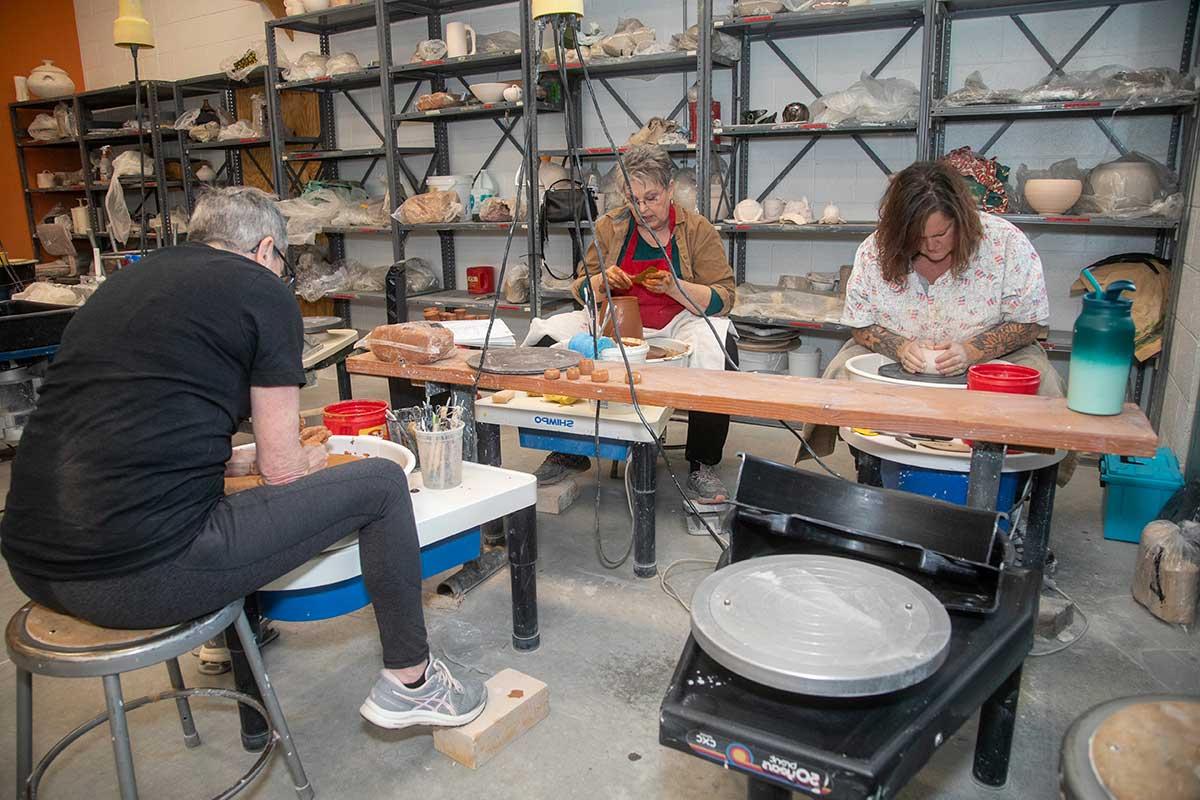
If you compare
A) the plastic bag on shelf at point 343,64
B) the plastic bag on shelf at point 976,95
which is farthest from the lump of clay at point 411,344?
the plastic bag on shelf at point 343,64

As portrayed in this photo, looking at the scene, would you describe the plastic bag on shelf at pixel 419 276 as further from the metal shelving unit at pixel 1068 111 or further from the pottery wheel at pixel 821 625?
the pottery wheel at pixel 821 625

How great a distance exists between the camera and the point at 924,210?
7.73ft

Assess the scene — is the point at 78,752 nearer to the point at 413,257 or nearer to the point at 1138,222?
the point at 1138,222

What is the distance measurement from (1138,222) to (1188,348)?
2.02 ft

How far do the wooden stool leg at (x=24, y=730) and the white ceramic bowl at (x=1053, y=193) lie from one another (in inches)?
148

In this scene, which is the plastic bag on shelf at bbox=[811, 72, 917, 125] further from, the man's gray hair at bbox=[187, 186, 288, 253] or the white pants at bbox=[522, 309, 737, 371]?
the man's gray hair at bbox=[187, 186, 288, 253]

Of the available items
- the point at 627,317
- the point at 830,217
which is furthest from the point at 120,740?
the point at 830,217

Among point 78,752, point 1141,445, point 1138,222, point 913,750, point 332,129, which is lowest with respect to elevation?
point 78,752

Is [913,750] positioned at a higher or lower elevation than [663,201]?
lower

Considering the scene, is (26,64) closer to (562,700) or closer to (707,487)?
(707,487)

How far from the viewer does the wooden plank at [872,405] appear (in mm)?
1612

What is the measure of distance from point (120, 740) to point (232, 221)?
0.93 metres

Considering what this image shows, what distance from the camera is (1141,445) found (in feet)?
5.06

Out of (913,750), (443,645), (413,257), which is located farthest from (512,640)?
(413,257)
